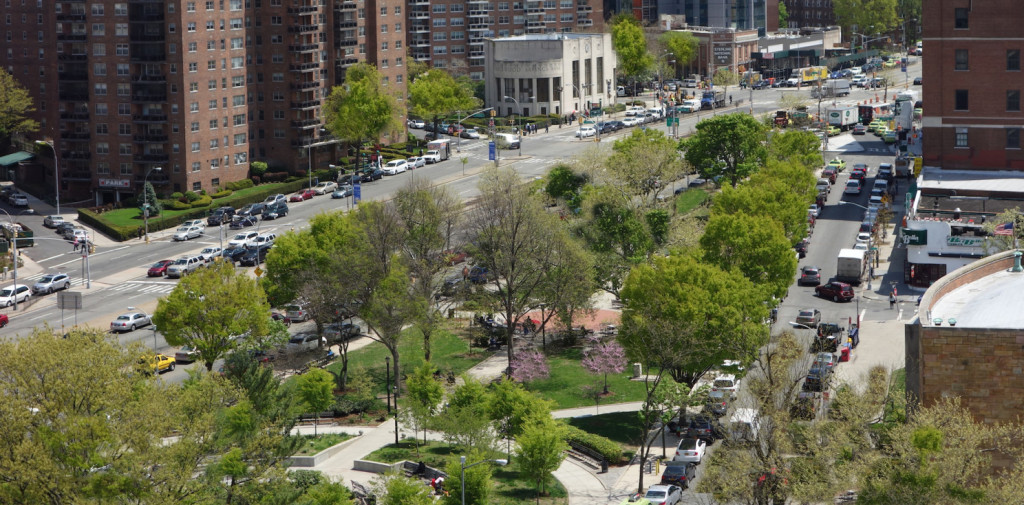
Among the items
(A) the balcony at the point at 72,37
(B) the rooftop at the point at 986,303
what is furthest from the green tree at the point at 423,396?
(A) the balcony at the point at 72,37

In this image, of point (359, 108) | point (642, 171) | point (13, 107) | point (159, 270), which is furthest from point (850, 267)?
point (13, 107)

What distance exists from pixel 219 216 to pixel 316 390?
64.3m

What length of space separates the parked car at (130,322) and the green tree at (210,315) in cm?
1508

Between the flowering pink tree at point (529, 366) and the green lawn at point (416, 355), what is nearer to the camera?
the flowering pink tree at point (529, 366)

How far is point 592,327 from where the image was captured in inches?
4786

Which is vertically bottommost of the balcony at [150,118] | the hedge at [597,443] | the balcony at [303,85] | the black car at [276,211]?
the hedge at [597,443]

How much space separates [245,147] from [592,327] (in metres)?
69.7

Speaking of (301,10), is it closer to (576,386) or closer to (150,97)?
(150,97)

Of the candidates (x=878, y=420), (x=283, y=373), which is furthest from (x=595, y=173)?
(x=878, y=420)

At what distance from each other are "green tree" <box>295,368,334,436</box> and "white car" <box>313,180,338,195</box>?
247 ft

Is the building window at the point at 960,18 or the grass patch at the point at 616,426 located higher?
the building window at the point at 960,18

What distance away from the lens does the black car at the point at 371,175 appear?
178 meters

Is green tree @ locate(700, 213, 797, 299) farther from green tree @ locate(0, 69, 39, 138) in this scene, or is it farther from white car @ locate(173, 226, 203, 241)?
green tree @ locate(0, 69, 39, 138)

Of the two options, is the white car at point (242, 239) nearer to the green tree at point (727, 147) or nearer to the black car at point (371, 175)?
the black car at point (371, 175)
